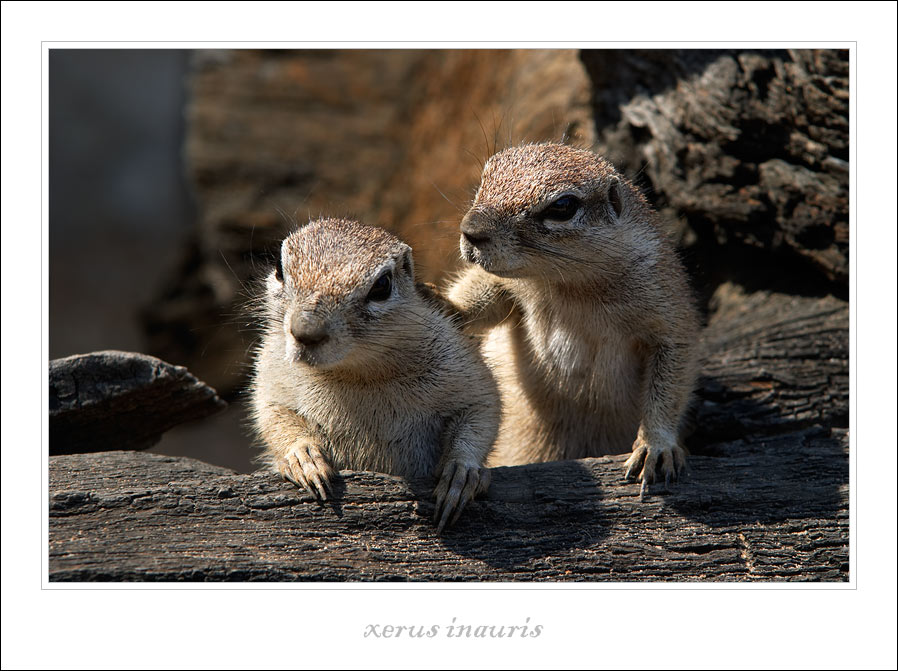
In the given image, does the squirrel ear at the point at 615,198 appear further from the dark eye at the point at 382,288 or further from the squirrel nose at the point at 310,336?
the squirrel nose at the point at 310,336

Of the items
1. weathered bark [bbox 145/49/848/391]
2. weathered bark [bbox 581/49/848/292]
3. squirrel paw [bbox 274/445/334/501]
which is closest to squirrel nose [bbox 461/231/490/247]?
weathered bark [bbox 145/49/848/391]

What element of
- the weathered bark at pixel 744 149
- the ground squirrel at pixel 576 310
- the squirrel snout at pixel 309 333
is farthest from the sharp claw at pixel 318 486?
the weathered bark at pixel 744 149

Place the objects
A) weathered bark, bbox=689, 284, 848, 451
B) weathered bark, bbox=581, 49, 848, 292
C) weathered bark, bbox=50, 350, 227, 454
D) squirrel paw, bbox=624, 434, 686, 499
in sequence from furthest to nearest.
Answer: weathered bark, bbox=581, 49, 848, 292 < weathered bark, bbox=689, 284, 848, 451 < weathered bark, bbox=50, 350, 227, 454 < squirrel paw, bbox=624, 434, 686, 499

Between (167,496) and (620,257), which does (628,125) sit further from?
(167,496)

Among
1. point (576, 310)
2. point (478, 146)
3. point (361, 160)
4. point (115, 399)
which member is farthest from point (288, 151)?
point (576, 310)

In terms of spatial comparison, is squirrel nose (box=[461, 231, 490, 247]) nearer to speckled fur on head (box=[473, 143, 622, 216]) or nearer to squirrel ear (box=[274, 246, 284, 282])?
speckled fur on head (box=[473, 143, 622, 216])

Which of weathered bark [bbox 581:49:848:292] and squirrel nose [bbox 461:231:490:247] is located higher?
weathered bark [bbox 581:49:848:292]

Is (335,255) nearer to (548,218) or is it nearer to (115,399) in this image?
(548,218)
